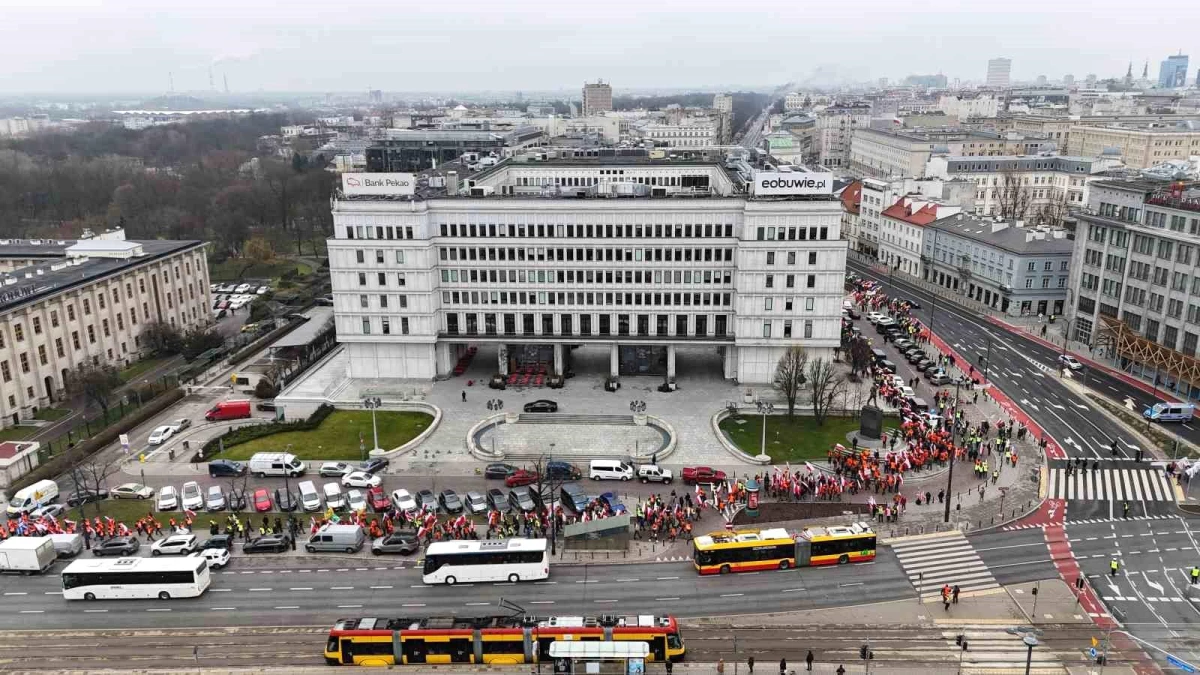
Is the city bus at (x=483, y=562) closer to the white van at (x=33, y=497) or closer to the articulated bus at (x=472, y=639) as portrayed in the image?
the articulated bus at (x=472, y=639)

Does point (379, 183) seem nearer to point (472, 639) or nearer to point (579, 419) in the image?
point (579, 419)

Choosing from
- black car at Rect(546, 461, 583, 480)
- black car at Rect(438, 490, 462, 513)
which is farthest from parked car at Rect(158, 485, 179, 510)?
black car at Rect(546, 461, 583, 480)

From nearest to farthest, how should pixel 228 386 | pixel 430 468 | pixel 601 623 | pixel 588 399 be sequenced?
pixel 601 623 < pixel 430 468 < pixel 588 399 < pixel 228 386

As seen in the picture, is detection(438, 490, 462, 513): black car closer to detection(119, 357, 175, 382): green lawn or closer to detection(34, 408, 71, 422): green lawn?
detection(34, 408, 71, 422): green lawn

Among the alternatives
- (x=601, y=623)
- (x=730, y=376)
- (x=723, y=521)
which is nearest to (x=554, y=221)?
(x=730, y=376)

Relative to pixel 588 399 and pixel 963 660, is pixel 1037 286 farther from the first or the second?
pixel 963 660

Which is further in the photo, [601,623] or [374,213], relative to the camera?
[374,213]
